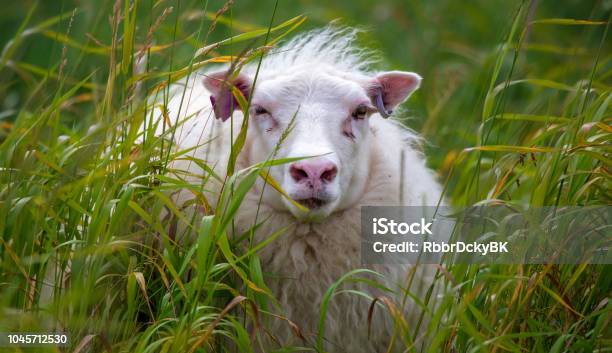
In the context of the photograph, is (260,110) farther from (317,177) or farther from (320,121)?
(317,177)

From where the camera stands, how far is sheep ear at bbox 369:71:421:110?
4.21 metres

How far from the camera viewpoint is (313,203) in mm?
3684

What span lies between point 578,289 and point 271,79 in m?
1.66

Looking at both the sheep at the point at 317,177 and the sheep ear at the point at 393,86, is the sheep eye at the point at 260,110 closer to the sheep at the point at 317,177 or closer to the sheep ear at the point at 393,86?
the sheep at the point at 317,177

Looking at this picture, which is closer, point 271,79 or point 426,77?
point 271,79

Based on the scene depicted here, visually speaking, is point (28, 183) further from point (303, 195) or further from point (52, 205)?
point (303, 195)

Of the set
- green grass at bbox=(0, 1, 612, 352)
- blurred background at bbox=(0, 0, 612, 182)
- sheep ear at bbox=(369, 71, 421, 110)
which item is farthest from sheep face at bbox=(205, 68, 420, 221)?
blurred background at bbox=(0, 0, 612, 182)

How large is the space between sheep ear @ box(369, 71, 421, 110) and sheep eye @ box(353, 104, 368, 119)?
0.15 m

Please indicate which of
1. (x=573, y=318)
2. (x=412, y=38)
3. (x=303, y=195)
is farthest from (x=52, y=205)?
(x=412, y=38)

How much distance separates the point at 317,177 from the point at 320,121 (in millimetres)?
403

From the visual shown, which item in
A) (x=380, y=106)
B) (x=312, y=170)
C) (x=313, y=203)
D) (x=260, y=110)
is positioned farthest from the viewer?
(x=380, y=106)

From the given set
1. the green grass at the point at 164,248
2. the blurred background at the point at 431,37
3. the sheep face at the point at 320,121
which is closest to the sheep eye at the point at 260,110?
the sheep face at the point at 320,121

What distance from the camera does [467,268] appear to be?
3473 mm

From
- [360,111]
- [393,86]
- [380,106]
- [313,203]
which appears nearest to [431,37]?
[393,86]
